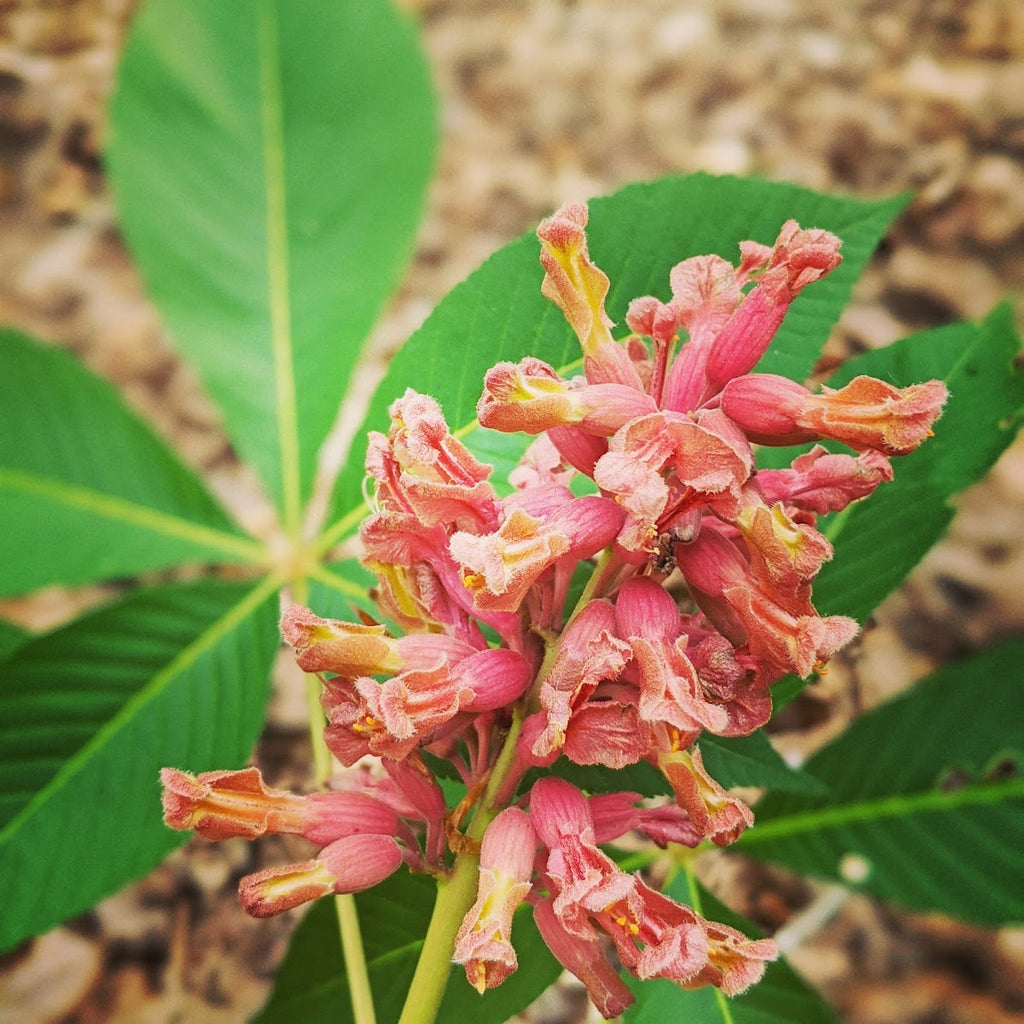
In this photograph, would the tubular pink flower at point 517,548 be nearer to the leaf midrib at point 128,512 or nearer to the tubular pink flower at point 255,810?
the tubular pink flower at point 255,810

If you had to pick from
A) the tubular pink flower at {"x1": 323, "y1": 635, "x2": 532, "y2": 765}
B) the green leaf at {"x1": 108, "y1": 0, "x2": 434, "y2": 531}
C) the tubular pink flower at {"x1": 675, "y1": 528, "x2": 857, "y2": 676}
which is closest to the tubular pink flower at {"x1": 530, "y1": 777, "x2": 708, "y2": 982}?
the tubular pink flower at {"x1": 323, "y1": 635, "x2": 532, "y2": 765}

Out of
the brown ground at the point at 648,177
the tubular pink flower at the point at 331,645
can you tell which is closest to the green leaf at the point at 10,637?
the brown ground at the point at 648,177

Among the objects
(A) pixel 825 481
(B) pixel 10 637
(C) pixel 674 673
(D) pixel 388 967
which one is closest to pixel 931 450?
(A) pixel 825 481

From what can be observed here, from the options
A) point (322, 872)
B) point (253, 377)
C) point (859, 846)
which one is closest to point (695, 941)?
point (322, 872)

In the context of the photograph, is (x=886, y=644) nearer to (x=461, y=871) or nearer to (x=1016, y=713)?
(x=1016, y=713)

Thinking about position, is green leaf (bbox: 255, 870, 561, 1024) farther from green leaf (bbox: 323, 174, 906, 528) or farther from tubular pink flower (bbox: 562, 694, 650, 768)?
green leaf (bbox: 323, 174, 906, 528)

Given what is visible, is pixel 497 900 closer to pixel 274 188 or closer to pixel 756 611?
pixel 756 611
